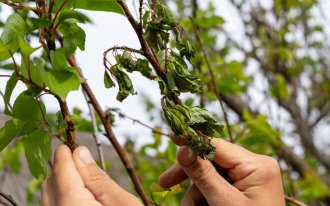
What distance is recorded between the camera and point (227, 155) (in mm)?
1260

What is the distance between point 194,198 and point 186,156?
5.7 inches

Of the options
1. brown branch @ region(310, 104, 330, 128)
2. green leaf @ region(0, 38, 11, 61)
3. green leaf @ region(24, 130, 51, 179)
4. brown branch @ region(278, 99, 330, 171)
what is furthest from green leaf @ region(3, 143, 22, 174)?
brown branch @ region(310, 104, 330, 128)

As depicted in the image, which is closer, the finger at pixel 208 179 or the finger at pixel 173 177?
the finger at pixel 208 179

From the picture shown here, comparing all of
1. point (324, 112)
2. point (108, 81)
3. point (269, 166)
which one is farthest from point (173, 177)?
point (324, 112)

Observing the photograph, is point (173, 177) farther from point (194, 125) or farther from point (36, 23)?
point (36, 23)

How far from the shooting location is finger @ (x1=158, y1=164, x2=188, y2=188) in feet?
4.43

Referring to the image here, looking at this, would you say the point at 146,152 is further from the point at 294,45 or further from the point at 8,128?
the point at 294,45

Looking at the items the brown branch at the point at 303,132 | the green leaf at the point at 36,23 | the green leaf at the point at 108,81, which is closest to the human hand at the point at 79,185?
the green leaf at the point at 108,81

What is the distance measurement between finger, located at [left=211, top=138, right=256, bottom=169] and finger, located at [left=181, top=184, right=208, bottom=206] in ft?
0.29

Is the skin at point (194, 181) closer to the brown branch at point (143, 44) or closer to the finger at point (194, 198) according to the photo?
the finger at point (194, 198)

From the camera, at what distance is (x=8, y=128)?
3.70ft

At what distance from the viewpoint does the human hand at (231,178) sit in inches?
47.7

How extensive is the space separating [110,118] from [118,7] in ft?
2.61

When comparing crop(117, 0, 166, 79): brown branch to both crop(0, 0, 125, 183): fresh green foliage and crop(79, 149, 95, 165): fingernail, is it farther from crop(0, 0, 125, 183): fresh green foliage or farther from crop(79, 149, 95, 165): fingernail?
crop(79, 149, 95, 165): fingernail
